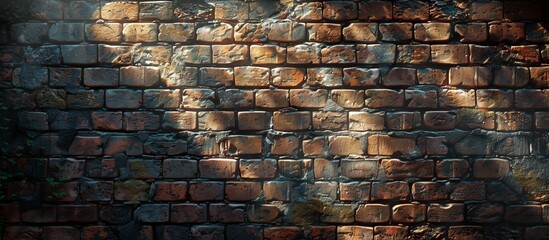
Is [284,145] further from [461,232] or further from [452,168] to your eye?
[461,232]

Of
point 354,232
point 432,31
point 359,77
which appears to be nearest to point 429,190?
point 354,232

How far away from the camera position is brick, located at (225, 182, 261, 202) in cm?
238

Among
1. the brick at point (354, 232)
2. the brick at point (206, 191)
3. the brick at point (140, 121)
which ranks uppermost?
the brick at point (140, 121)

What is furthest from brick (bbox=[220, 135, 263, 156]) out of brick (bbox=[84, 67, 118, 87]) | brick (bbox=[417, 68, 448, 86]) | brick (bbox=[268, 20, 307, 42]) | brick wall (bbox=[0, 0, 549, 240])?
brick (bbox=[417, 68, 448, 86])

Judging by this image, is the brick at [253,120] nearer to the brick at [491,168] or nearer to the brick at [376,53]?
the brick at [376,53]

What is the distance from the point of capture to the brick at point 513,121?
240 centimetres

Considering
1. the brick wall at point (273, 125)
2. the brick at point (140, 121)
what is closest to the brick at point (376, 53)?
the brick wall at point (273, 125)

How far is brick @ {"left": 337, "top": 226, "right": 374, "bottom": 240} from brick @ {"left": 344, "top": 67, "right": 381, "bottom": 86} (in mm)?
683

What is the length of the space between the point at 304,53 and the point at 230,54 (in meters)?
0.35

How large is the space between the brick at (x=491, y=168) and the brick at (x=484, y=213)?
14cm

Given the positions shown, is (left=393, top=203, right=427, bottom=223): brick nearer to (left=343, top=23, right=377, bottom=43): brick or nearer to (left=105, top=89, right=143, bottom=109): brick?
(left=343, top=23, right=377, bottom=43): brick

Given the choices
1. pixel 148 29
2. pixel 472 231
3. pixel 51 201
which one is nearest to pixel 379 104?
pixel 472 231

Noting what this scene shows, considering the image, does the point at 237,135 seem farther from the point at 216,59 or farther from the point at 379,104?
the point at 379,104

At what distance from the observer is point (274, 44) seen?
2393 millimetres
